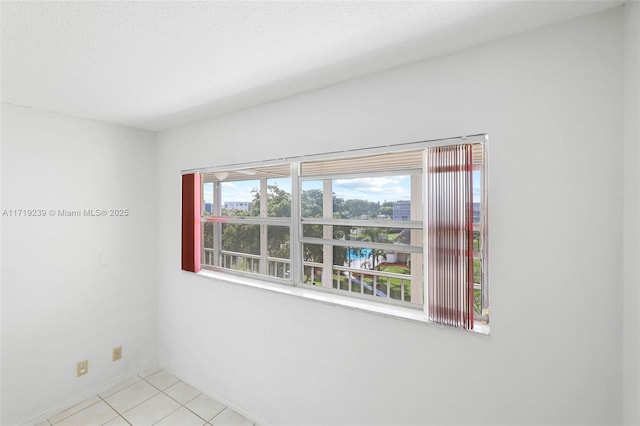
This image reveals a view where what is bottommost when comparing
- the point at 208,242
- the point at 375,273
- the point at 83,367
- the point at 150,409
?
the point at 150,409

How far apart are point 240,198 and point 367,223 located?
Result: 162 centimetres

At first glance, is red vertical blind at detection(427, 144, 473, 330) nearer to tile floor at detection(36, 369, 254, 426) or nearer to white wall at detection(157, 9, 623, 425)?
white wall at detection(157, 9, 623, 425)

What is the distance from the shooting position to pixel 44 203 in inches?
94.9

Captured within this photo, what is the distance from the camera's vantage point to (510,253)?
1412mm

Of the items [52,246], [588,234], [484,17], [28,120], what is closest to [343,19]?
[484,17]

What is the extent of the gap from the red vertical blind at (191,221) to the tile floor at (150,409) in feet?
3.74

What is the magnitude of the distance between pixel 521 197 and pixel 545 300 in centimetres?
49

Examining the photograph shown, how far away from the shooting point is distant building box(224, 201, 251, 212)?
2996 millimetres

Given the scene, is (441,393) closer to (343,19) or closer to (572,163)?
(572,163)

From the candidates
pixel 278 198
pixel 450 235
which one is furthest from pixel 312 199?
pixel 450 235

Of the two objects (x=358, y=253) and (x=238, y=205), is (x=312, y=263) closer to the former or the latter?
(x=358, y=253)

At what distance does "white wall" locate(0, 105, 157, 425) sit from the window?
651 mm

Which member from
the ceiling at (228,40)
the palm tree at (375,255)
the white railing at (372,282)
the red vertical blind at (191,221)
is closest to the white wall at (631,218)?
the ceiling at (228,40)

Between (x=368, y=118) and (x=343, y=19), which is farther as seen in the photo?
(x=368, y=118)
